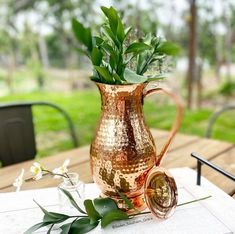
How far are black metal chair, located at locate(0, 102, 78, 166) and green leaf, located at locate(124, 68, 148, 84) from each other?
82 cm

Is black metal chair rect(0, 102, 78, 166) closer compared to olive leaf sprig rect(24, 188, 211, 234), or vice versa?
olive leaf sprig rect(24, 188, 211, 234)

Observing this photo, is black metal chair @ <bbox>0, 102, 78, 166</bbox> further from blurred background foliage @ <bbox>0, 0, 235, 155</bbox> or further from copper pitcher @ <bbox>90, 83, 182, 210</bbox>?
blurred background foliage @ <bbox>0, 0, 235, 155</bbox>

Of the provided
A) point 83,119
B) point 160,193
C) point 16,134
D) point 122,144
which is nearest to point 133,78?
point 122,144

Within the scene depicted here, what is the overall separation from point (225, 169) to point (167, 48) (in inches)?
19.6

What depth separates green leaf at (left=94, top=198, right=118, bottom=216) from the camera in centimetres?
64

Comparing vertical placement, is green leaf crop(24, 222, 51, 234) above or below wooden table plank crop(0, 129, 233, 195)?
above

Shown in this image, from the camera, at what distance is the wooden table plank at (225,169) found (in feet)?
2.87

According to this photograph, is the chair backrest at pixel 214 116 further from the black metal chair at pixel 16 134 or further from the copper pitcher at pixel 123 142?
the copper pitcher at pixel 123 142

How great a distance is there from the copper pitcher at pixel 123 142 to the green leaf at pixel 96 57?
5 cm

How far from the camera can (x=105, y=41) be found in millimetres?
657

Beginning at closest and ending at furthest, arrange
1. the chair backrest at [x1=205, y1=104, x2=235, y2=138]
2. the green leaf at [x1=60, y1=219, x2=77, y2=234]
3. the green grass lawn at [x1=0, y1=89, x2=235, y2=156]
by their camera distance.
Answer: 1. the green leaf at [x1=60, y1=219, x2=77, y2=234]
2. the chair backrest at [x1=205, y1=104, x2=235, y2=138]
3. the green grass lawn at [x1=0, y1=89, x2=235, y2=156]

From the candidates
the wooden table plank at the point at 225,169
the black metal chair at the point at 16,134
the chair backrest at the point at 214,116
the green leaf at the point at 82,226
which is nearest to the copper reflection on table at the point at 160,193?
the green leaf at the point at 82,226

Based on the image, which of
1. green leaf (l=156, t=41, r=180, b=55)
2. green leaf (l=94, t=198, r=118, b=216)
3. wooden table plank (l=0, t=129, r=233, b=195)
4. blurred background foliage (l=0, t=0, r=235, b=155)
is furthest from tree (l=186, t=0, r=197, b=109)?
green leaf (l=94, t=198, r=118, b=216)

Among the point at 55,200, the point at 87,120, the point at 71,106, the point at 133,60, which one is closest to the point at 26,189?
the point at 55,200
